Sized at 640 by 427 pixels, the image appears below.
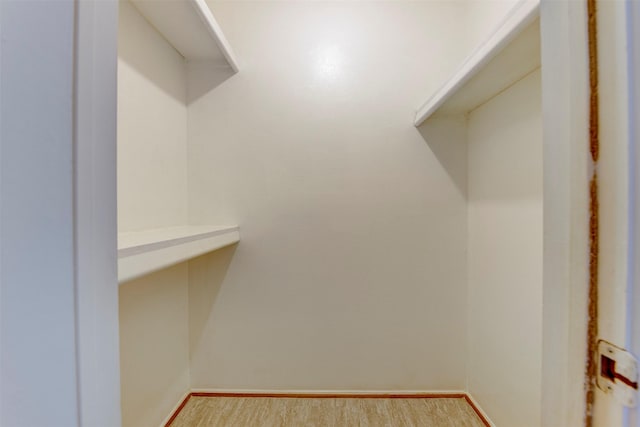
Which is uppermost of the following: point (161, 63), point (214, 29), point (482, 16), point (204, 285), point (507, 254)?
point (482, 16)

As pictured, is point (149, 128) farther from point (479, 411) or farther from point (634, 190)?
point (479, 411)

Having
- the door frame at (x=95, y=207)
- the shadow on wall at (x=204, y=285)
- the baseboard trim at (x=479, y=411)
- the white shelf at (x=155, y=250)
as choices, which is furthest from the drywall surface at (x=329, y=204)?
the door frame at (x=95, y=207)

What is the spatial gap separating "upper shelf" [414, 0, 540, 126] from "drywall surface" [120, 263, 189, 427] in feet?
5.14

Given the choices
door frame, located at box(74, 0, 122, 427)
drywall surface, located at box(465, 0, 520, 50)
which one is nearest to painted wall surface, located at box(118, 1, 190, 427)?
door frame, located at box(74, 0, 122, 427)

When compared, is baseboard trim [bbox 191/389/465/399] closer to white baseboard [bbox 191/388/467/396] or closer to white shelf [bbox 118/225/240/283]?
white baseboard [bbox 191/388/467/396]

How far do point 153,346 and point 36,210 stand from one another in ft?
4.27

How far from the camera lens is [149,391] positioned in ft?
4.51

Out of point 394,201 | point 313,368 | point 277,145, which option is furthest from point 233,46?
point 313,368

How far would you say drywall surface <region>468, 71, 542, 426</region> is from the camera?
1.19m

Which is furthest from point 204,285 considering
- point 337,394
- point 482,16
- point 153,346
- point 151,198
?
point 482,16

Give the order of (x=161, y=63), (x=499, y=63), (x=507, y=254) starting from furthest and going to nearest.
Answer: (x=161, y=63)
(x=507, y=254)
(x=499, y=63)

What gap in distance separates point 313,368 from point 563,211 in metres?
1.66

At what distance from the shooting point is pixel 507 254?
1.38 meters

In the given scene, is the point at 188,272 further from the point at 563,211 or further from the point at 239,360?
the point at 563,211
